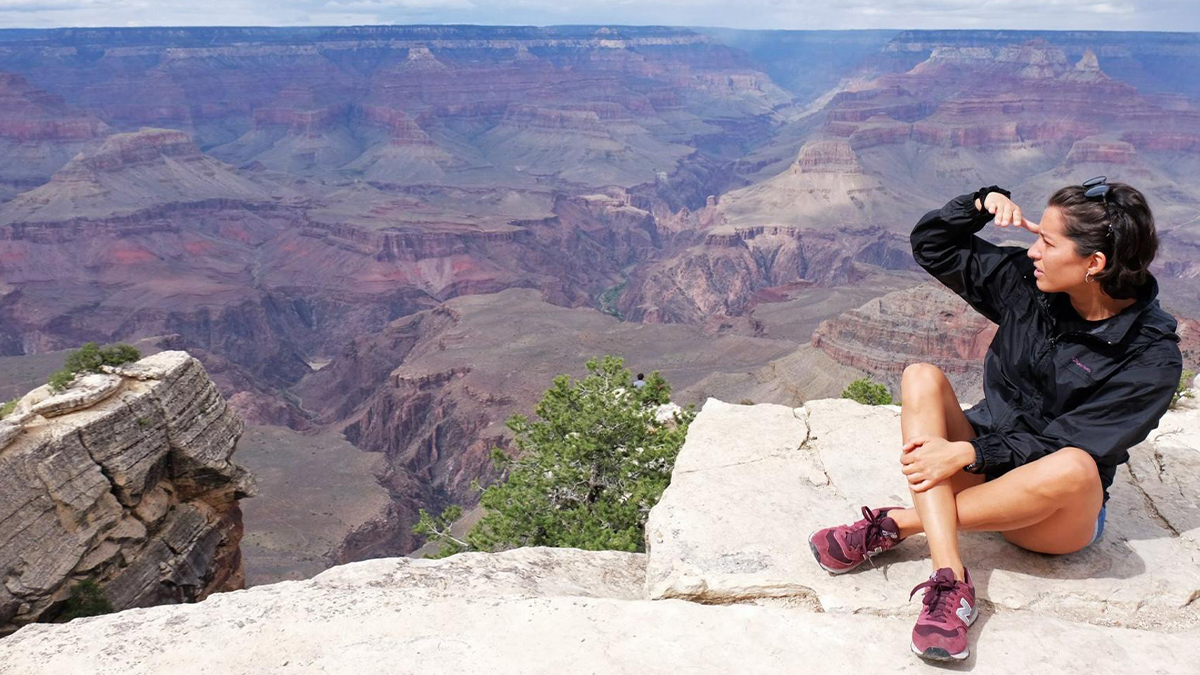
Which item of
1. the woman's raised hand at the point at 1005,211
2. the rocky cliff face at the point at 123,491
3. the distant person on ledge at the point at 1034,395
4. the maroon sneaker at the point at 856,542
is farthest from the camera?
the rocky cliff face at the point at 123,491

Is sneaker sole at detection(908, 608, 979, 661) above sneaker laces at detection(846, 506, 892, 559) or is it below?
below

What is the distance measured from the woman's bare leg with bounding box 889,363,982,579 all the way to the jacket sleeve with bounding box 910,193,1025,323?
717 millimetres

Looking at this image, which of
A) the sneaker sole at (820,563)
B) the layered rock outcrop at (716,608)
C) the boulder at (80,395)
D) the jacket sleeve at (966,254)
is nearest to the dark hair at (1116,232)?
the jacket sleeve at (966,254)

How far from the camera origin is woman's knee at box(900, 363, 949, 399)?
5.60 meters

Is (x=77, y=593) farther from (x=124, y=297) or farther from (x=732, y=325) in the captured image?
(x=124, y=297)

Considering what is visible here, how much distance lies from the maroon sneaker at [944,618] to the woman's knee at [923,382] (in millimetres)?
1208

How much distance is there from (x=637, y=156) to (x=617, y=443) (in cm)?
17474

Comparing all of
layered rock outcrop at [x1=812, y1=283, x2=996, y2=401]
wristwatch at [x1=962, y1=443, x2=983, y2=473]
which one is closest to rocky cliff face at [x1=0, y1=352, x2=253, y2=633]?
wristwatch at [x1=962, y1=443, x2=983, y2=473]

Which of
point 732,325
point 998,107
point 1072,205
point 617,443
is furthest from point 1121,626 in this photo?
point 998,107

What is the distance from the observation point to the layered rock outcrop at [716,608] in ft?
16.3

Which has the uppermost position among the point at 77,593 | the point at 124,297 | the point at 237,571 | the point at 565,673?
the point at 565,673

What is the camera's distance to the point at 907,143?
163750 millimetres

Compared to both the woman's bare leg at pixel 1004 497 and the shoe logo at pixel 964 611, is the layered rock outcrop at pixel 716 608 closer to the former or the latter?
the shoe logo at pixel 964 611

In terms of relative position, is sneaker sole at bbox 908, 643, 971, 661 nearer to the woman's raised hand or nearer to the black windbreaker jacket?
the black windbreaker jacket
